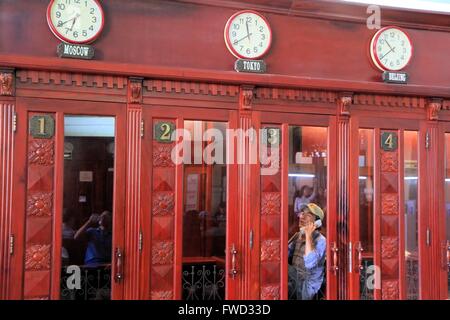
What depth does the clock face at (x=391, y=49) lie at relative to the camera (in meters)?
4.11

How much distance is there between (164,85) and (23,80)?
0.95 m

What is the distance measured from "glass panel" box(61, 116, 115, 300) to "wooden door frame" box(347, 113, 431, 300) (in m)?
1.89

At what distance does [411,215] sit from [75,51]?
9.66 feet

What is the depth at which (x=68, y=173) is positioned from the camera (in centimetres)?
346

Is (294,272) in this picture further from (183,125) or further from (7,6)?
(7,6)

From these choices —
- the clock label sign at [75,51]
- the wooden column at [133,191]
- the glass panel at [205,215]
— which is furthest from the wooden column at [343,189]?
the clock label sign at [75,51]

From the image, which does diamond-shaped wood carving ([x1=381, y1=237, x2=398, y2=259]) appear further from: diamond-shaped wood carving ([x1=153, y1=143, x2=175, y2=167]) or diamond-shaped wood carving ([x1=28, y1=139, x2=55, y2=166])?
diamond-shaped wood carving ([x1=28, y1=139, x2=55, y2=166])

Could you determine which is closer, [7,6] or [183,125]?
[7,6]

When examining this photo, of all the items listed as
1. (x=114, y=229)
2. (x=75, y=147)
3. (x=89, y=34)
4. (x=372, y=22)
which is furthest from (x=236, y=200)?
(x=372, y=22)

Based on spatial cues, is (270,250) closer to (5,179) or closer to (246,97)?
(246,97)

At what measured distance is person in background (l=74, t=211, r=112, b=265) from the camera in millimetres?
3488

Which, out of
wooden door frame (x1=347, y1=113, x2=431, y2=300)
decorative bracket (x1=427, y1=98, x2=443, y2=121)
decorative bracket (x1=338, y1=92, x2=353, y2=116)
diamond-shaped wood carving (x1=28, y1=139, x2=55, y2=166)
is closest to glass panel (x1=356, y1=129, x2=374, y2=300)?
wooden door frame (x1=347, y1=113, x2=431, y2=300)

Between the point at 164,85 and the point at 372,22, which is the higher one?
the point at 372,22

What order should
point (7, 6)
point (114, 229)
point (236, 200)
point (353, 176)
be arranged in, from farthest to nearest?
point (353, 176)
point (236, 200)
point (114, 229)
point (7, 6)
